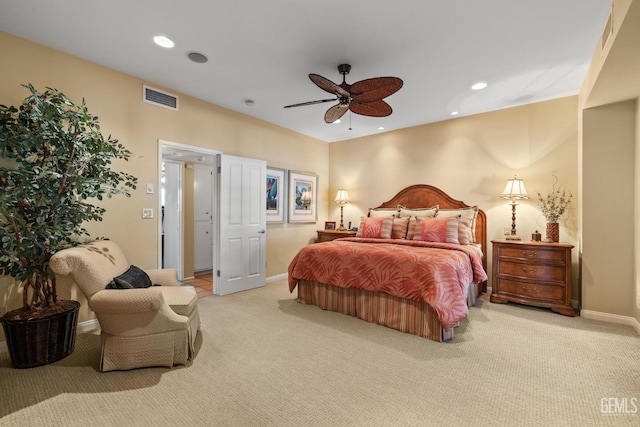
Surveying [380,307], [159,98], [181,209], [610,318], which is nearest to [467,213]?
[610,318]

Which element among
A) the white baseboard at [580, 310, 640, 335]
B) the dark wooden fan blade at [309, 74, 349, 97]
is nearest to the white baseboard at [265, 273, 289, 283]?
the dark wooden fan blade at [309, 74, 349, 97]

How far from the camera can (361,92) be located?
279 centimetres

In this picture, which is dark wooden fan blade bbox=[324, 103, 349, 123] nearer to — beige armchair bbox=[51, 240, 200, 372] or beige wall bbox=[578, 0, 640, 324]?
beige armchair bbox=[51, 240, 200, 372]

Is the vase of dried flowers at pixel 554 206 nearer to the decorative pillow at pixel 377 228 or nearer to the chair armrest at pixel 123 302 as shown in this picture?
the decorative pillow at pixel 377 228

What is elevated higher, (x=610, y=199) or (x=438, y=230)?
(x=610, y=199)

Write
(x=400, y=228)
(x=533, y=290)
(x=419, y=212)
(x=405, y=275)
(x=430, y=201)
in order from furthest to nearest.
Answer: (x=430, y=201) → (x=419, y=212) → (x=400, y=228) → (x=533, y=290) → (x=405, y=275)

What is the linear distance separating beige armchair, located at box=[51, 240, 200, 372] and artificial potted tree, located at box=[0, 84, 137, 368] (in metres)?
0.38

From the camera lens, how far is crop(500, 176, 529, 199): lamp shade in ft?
12.8

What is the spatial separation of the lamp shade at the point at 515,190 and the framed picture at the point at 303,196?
3.31m

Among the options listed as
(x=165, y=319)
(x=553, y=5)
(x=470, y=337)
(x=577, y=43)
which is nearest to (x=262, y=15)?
(x=553, y=5)

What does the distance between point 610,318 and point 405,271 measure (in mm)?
2424

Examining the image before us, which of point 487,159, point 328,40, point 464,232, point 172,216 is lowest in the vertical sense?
point 464,232

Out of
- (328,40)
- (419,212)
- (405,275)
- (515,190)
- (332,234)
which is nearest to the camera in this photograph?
(328,40)

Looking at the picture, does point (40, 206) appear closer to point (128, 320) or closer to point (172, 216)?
point (128, 320)
